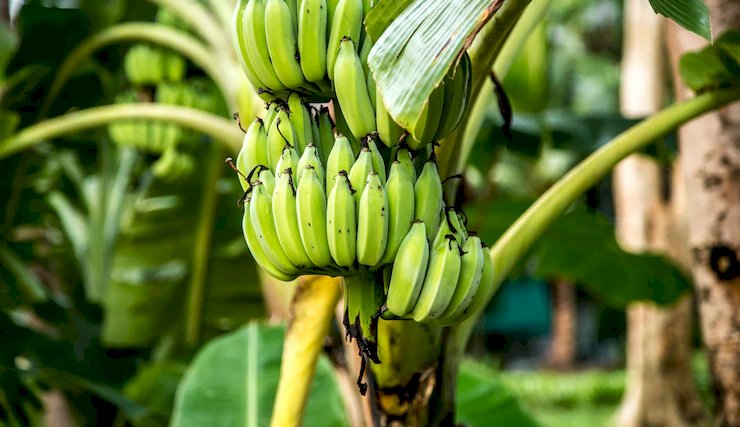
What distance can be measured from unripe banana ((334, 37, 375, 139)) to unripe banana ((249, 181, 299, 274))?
3.3 inches

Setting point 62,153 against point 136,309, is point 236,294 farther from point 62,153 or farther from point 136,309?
point 62,153

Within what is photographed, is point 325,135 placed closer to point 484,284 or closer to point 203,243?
point 484,284

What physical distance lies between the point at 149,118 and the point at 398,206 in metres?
0.60

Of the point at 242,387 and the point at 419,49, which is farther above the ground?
the point at 419,49

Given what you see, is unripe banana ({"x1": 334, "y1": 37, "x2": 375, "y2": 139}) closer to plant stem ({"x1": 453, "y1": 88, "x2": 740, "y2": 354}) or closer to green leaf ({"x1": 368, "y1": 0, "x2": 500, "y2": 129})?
green leaf ({"x1": 368, "y1": 0, "x2": 500, "y2": 129})

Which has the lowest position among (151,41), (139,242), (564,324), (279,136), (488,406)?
(564,324)

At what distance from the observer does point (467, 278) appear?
1.83 ft

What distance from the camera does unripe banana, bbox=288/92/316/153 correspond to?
0.59 m

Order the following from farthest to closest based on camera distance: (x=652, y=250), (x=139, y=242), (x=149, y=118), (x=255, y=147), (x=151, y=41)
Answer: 1. (x=652, y=250)
2. (x=139, y=242)
3. (x=151, y=41)
4. (x=149, y=118)
5. (x=255, y=147)

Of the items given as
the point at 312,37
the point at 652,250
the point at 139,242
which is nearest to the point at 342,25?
the point at 312,37

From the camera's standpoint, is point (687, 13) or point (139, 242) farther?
point (139, 242)

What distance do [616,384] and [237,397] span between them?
4474mm

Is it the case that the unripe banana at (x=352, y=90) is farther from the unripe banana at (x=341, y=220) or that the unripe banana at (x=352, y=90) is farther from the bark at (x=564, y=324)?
the bark at (x=564, y=324)

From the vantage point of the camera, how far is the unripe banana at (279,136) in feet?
1.90
